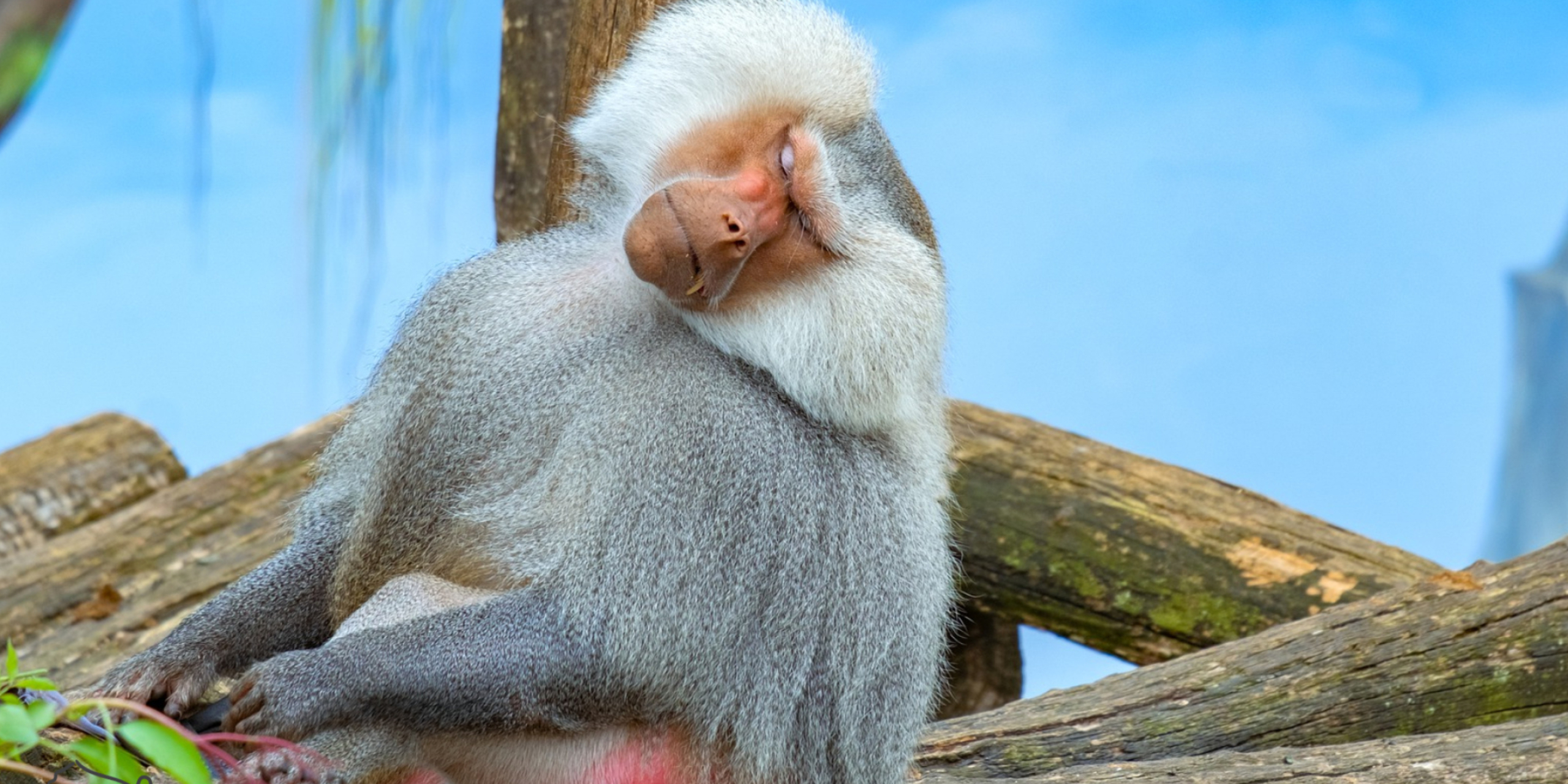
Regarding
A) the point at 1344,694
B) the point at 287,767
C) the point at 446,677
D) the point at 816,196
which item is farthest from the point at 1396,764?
the point at 287,767

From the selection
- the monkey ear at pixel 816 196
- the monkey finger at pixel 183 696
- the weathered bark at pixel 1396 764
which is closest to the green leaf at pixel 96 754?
the monkey finger at pixel 183 696

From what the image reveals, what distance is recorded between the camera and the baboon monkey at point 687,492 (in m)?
2.41

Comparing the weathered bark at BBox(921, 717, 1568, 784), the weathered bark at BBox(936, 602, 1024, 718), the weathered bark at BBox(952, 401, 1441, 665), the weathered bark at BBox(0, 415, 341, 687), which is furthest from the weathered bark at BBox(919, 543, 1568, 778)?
the weathered bark at BBox(0, 415, 341, 687)

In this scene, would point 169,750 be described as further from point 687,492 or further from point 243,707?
point 687,492

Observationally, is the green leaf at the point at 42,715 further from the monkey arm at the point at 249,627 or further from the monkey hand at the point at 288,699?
the monkey arm at the point at 249,627

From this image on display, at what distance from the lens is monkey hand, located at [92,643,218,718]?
2.73 metres

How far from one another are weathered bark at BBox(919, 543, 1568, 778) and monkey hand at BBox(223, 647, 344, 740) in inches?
64.4

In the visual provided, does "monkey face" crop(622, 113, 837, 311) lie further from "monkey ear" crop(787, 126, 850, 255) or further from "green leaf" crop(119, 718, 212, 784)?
"green leaf" crop(119, 718, 212, 784)

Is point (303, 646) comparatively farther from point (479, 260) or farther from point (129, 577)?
point (129, 577)

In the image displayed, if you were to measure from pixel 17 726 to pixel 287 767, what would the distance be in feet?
3.03

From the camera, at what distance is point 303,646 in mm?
3008

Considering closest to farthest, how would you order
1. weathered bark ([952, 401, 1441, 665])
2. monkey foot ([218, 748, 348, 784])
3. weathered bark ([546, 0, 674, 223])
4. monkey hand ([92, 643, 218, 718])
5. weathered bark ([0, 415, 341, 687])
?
monkey foot ([218, 748, 348, 784]) → monkey hand ([92, 643, 218, 718]) → weathered bark ([546, 0, 674, 223]) → weathered bark ([0, 415, 341, 687]) → weathered bark ([952, 401, 1441, 665])

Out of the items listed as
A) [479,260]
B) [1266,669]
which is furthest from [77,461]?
[1266,669]

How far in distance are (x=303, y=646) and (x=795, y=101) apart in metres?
1.57
